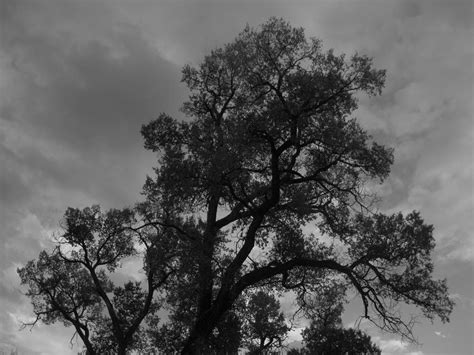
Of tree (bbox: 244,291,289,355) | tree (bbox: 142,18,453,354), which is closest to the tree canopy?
tree (bbox: 142,18,453,354)

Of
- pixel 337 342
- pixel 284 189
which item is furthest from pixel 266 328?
pixel 284 189

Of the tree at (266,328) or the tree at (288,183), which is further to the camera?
the tree at (266,328)

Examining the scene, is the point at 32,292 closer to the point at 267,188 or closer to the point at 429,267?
the point at 267,188

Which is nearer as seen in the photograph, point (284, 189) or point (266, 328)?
point (284, 189)

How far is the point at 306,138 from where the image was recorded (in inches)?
853

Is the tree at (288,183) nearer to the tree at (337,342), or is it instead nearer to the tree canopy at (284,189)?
the tree canopy at (284,189)

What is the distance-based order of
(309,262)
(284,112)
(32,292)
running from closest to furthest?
1. (284,112)
2. (309,262)
3. (32,292)

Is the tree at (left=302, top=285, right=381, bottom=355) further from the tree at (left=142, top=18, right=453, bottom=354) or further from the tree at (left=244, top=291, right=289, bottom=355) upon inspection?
the tree at (left=142, top=18, right=453, bottom=354)

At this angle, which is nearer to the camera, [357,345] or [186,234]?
[186,234]

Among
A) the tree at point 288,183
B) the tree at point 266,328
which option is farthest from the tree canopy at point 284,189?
the tree at point 266,328

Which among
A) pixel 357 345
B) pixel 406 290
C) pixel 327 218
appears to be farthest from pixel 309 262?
pixel 357 345

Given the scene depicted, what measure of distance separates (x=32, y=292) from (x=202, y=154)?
76.8 feet

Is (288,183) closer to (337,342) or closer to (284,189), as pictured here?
(284,189)

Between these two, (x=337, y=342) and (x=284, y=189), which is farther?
(x=337, y=342)
